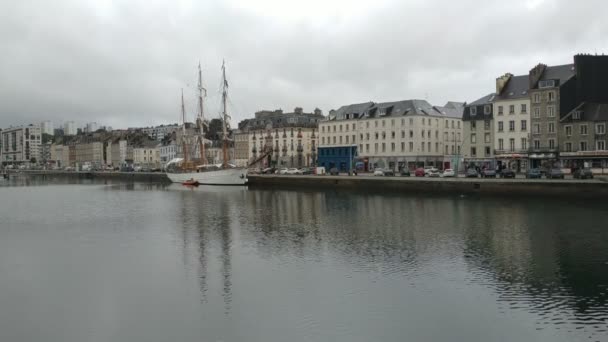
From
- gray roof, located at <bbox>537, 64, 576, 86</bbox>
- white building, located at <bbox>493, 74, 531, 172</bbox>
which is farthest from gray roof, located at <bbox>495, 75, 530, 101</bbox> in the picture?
gray roof, located at <bbox>537, 64, 576, 86</bbox>

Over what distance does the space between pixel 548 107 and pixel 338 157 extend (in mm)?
41786

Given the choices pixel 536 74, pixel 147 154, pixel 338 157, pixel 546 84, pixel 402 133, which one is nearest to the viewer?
pixel 546 84

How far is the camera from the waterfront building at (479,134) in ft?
261

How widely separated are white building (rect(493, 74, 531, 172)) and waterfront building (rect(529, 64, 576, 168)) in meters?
1.36

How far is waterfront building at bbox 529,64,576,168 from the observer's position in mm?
70438

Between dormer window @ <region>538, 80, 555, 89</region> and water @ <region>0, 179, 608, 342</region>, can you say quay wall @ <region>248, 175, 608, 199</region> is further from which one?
dormer window @ <region>538, 80, 555, 89</region>

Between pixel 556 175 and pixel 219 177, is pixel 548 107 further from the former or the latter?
pixel 219 177

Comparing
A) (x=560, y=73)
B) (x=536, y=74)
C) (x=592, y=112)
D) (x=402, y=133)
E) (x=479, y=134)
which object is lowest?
(x=479, y=134)

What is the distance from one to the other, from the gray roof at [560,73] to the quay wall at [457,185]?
2321 cm

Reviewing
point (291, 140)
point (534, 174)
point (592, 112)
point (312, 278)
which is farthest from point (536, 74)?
point (312, 278)

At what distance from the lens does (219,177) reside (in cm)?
9162

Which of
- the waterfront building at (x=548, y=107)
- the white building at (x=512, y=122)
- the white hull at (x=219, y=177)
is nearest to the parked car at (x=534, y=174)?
the waterfront building at (x=548, y=107)

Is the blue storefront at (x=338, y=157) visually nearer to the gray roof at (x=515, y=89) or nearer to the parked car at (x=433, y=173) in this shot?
the parked car at (x=433, y=173)

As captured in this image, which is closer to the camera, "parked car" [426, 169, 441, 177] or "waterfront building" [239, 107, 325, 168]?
"parked car" [426, 169, 441, 177]
